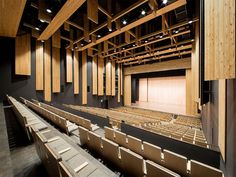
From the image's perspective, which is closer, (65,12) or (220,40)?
(220,40)

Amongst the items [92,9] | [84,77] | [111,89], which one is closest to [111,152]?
[92,9]

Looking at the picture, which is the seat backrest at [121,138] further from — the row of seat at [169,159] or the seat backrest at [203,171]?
the seat backrest at [203,171]

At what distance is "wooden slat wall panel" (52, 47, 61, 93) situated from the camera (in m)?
7.86

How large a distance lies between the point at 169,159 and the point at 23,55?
725 centimetres

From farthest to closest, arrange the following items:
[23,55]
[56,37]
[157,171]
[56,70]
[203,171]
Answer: [56,70]
[56,37]
[23,55]
[203,171]
[157,171]

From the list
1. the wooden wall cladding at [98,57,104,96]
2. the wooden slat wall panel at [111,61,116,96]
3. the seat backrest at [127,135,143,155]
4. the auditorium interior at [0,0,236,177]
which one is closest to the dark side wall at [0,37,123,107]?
the auditorium interior at [0,0,236,177]

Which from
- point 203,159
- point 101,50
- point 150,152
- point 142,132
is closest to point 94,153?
point 150,152

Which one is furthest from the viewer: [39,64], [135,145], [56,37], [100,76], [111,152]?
[100,76]

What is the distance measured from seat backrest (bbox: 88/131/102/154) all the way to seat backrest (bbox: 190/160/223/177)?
43.0 inches

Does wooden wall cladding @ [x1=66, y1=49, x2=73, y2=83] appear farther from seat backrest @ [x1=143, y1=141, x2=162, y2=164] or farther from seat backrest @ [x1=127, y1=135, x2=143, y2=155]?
seat backrest @ [x1=143, y1=141, x2=162, y2=164]

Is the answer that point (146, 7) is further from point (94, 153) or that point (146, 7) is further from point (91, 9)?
point (94, 153)

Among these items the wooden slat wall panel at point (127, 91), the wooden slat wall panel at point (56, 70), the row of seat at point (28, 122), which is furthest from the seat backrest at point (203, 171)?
the wooden slat wall panel at point (127, 91)

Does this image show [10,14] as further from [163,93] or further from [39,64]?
[163,93]

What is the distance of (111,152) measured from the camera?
1.76 meters
